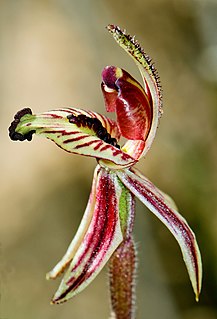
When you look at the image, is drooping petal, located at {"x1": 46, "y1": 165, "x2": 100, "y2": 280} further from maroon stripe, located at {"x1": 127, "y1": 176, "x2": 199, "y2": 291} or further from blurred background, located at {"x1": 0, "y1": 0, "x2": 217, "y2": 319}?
blurred background, located at {"x1": 0, "y1": 0, "x2": 217, "y2": 319}

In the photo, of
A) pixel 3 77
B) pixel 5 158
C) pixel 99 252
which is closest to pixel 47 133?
pixel 99 252

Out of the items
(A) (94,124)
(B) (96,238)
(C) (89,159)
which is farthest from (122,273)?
(C) (89,159)

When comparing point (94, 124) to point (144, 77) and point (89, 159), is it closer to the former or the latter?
point (144, 77)

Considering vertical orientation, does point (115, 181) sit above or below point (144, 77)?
below

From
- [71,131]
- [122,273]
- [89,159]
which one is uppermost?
[89,159]

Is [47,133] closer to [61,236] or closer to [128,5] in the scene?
[61,236]

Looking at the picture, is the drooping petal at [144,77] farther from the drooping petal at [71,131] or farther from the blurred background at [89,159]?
the blurred background at [89,159]

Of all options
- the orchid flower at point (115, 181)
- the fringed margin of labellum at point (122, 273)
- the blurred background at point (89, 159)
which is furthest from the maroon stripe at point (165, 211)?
the blurred background at point (89, 159)
